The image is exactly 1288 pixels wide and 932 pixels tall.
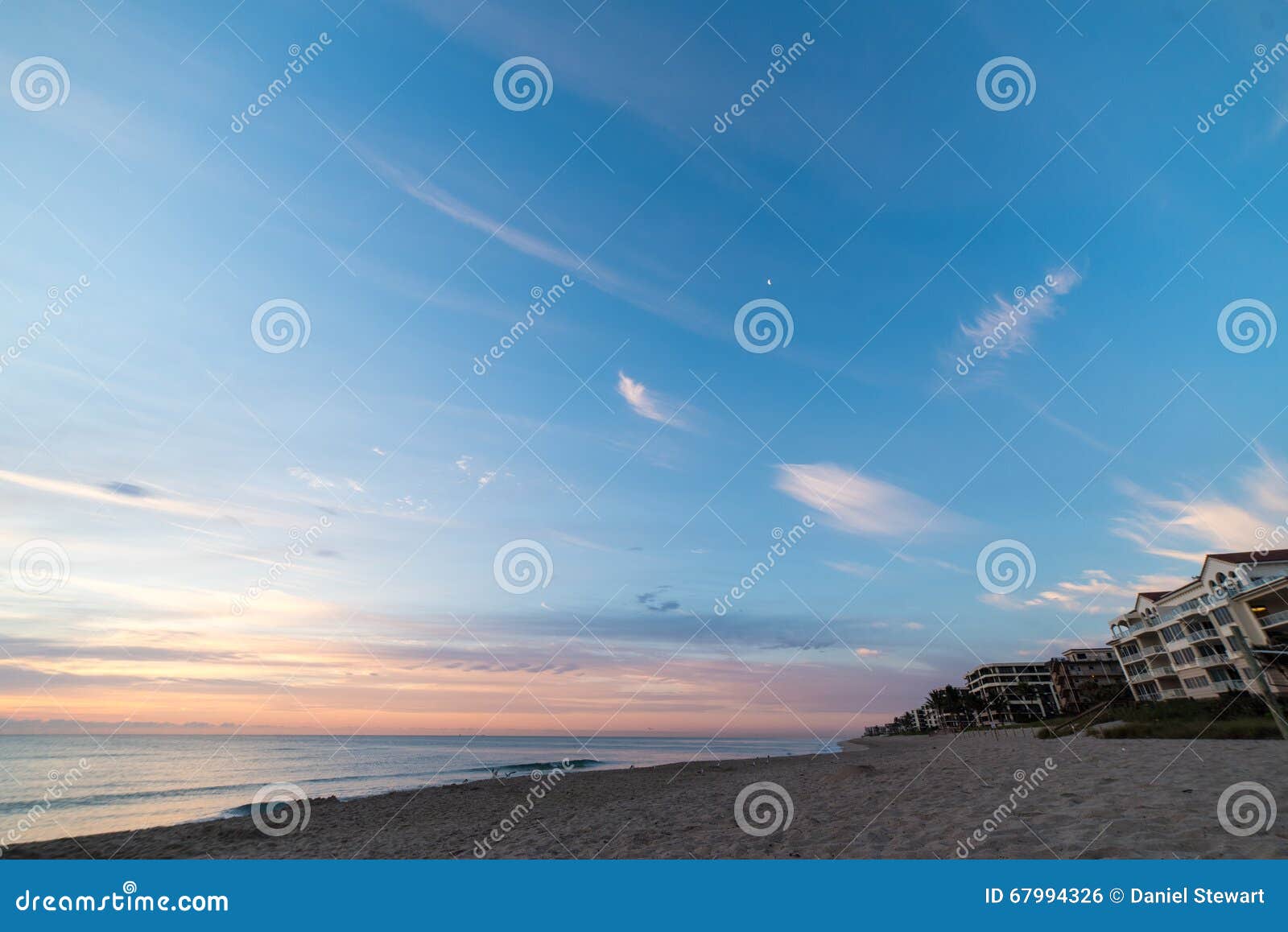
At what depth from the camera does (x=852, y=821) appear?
11.8 m

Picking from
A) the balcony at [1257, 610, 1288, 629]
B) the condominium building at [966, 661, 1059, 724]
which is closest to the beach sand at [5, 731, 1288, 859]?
the balcony at [1257, 610, 1288, 629]

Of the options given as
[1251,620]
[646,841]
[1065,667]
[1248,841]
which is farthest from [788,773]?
[1065,667]

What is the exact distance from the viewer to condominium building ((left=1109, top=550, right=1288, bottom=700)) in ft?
140

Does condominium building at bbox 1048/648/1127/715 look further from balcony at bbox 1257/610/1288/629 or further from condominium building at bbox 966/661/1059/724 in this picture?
balcony at bbox 1257/610/1288/629

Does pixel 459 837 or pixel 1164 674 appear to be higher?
pixel 1164 674

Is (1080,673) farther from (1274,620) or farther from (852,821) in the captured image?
(852,821)

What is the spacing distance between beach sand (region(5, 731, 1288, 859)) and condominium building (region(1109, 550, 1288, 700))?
1246 inches

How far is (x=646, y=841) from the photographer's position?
11.6m

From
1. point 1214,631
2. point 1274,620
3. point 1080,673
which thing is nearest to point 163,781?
point 1274,620

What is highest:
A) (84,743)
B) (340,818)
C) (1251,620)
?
(84,743)

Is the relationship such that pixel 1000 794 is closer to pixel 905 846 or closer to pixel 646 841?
pixel 905 846

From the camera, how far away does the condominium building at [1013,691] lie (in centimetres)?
10762

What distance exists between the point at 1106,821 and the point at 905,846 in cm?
343

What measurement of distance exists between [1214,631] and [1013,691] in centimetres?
7813
